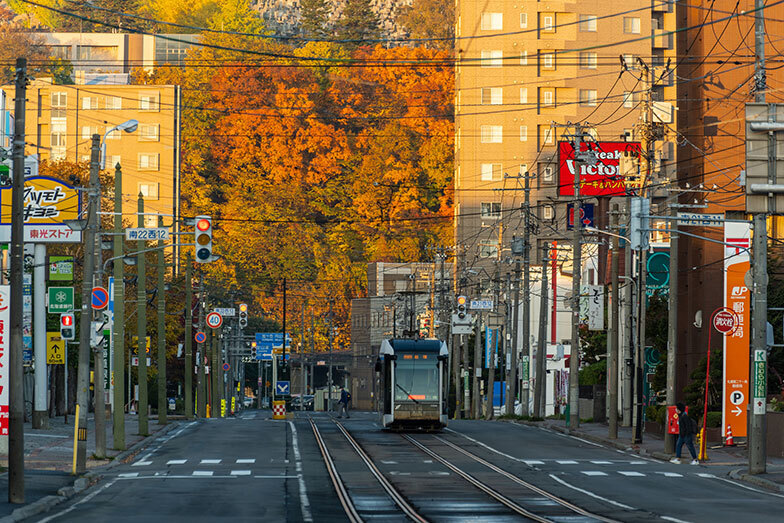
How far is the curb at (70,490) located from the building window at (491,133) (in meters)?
78.4

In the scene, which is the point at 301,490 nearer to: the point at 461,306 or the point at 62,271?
the point at 62,271

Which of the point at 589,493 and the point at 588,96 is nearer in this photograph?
the point at 589,493

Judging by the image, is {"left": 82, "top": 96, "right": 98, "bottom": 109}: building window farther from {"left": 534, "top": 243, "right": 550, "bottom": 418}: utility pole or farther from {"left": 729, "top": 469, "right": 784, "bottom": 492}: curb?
{"left": 729, "top": 469, "right": 784, "bottom": 492}: curb

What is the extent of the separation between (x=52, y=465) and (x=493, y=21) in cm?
9091

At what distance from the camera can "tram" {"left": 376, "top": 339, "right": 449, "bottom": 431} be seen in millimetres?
52406

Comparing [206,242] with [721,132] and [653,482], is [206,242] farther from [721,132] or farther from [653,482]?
[721,132]

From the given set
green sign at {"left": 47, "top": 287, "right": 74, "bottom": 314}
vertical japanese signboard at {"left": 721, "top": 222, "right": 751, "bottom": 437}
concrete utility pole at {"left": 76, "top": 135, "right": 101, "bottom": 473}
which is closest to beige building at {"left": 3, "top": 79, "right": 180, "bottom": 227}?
green sign at {"left": 47, "top": 287, "right": 74, "bottom": 314}

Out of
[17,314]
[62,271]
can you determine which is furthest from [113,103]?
[17,314]

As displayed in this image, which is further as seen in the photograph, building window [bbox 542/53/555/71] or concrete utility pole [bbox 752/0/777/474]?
building window [bbox 542/53/555/71]

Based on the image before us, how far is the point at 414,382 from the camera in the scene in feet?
172

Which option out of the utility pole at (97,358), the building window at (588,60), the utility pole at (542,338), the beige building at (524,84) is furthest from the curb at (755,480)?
the building window at (588,60)

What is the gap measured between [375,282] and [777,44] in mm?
77369

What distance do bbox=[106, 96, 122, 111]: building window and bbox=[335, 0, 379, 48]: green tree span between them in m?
29.1

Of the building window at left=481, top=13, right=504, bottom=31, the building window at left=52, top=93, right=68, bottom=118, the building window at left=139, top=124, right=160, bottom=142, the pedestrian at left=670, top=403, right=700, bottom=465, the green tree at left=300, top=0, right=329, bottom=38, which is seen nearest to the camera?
the pedestrian at left=670, top=403, right=700, bottom=465
